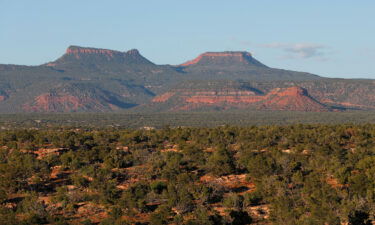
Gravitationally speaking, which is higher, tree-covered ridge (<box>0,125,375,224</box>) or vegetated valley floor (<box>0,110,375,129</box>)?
tree-covered ridge (<box>0,125,375,224</box>)

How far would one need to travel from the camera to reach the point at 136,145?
5431 cm

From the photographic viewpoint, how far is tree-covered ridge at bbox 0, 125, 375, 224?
99.2 ft

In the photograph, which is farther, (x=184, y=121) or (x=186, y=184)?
(x=184, y=121)

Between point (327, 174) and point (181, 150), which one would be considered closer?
point (327, 174)

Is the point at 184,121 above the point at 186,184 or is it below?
below

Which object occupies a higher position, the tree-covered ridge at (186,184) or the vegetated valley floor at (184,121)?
the tree-covered ridge at (186,184)

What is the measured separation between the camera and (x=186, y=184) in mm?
36219

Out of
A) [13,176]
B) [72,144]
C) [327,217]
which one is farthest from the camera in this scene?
[72,144]

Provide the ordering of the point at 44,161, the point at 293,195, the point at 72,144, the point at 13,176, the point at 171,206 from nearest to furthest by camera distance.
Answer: the point at 171,206
the point at 293,195
the point at 13,176
the point at 44,161
the point at 72,144

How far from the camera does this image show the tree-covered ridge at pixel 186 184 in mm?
30250

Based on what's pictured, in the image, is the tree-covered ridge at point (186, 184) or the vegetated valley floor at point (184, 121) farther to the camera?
the vegetated valley floor at point (184, 121)

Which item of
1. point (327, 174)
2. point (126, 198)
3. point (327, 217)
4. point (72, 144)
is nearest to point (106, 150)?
point (72, 144)

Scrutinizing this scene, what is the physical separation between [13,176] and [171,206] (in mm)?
12711

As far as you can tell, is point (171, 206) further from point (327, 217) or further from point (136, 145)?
point (136, 145)
